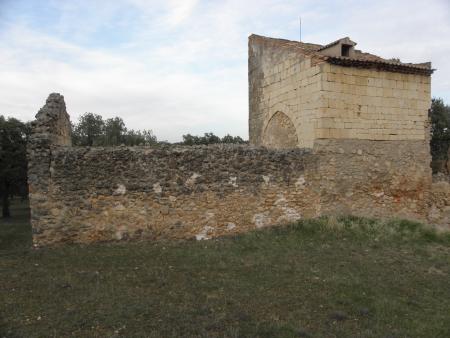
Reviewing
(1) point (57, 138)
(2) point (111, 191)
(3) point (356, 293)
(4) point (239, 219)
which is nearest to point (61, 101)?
(1) point (57, 138)

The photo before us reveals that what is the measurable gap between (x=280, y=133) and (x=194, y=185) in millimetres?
4874

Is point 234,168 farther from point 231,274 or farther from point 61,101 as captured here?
point 61,101

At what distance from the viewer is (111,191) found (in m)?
8.14

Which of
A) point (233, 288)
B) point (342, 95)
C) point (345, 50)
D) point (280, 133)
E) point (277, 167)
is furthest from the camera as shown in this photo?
point (280, 133)

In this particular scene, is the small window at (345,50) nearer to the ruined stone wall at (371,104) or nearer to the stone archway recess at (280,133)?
the ruined stone wall at (371,104)

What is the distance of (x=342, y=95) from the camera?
1034 cm

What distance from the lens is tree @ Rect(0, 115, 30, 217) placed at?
71.6 feet

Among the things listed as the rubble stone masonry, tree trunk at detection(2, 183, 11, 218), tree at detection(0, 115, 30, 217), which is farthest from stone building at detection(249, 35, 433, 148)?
tree trunk at detection(2, 183, 11, 218)

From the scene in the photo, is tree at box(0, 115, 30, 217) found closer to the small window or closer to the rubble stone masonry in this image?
the rubble stone masonry

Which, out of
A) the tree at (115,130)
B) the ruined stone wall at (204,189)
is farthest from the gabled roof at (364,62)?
the tree at (115,130)

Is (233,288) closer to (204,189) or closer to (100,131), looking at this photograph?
(204,189)

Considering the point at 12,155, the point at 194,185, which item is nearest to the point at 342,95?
the point at 194,185

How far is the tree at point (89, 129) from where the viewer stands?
31.5 m

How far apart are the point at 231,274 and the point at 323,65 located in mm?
6513
